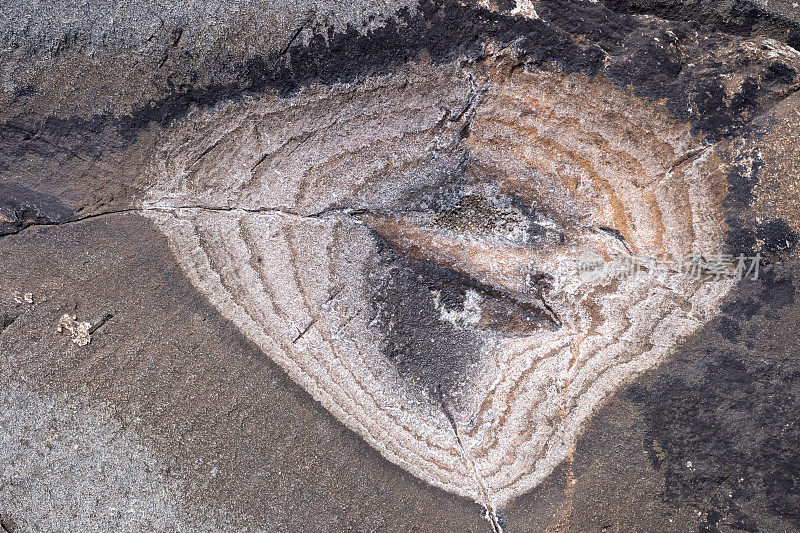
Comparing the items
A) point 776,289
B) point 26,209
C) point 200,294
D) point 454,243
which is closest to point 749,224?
point 776,289

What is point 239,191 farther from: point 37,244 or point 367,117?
point 37,244

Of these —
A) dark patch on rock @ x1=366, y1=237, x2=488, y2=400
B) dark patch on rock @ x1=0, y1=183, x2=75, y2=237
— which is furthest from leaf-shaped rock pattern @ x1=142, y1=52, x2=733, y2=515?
dark patch on rock @ x1=0, y1=183, x2=75, y2=237

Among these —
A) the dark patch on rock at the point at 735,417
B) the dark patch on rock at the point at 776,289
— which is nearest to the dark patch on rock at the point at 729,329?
the dark patch on rock at the point at 735,417

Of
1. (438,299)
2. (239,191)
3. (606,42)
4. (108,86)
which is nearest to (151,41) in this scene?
(108,86)

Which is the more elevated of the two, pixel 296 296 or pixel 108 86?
pixel 108 86

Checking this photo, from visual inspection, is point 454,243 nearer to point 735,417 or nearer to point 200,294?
point 200,294

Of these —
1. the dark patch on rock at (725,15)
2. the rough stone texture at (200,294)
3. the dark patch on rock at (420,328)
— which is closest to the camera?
the rough stone texture at (200,294)

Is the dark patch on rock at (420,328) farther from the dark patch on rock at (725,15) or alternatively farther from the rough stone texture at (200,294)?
the dark patch on rock at (725,15)
